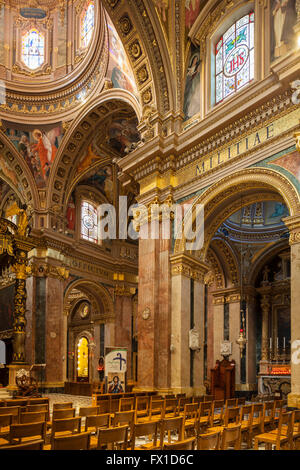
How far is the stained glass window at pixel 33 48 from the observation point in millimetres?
21109

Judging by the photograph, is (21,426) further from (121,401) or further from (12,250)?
(12,250)

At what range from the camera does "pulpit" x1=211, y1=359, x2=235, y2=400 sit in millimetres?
18369

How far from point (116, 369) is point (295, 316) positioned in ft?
16.4

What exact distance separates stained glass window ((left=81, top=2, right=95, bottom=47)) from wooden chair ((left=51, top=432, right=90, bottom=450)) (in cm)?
1793

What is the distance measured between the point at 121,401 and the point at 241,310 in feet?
39.6

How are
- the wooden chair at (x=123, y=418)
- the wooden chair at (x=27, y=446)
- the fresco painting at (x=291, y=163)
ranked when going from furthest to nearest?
the fresco painting at (x=291, y=163), the wooden chair at (x=123, y=418), the wooden chair at (x=27, y=446)

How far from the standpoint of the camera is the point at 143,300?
1370 cm

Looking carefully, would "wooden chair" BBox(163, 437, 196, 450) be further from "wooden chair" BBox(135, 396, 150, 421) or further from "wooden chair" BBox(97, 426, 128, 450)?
"wooden chair" BBox(135, 396, 150, 421)

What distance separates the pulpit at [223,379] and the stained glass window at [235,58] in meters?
11.1

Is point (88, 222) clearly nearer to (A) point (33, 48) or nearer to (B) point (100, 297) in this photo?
(B) point (100, 297)

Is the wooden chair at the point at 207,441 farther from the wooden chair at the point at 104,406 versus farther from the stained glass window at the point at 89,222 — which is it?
the stained glass window at the point at 89,222

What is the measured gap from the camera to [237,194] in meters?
12.9

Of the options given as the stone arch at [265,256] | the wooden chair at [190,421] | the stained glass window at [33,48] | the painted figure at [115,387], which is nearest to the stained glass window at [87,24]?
the stained glass window at [33,48]

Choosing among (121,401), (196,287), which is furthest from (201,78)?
(121,401)
